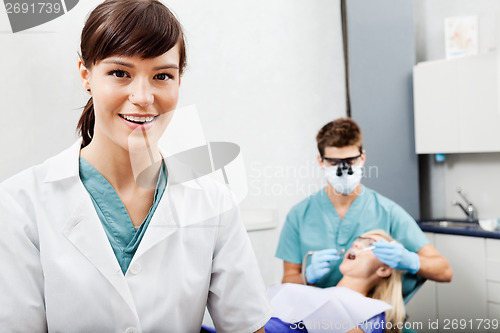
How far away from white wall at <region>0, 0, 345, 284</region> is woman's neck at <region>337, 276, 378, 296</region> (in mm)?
714

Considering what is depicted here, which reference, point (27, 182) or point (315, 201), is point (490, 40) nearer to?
point (315, 201)

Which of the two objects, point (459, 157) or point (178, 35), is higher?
point (178, 35)

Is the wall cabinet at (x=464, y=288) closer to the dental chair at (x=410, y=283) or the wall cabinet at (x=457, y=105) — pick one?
the wall cabinet at (x=457, y=105)

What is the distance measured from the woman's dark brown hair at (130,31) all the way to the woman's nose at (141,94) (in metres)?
0.06

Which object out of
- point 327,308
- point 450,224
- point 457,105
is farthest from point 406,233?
point 457,105

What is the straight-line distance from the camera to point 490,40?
3350 mm

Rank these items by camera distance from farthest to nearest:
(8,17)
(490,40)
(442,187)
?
(442,187), (490,40), (8,17)

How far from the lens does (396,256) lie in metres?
2.12

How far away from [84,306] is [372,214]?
5.58 feet

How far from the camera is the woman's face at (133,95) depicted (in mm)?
1033

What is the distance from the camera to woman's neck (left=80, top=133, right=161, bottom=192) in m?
1.11

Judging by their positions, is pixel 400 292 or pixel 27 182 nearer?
pixel 27 182

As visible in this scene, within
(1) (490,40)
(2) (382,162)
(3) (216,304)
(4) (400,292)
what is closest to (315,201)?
(4) (400,292)

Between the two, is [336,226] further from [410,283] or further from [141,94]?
[141,94]
